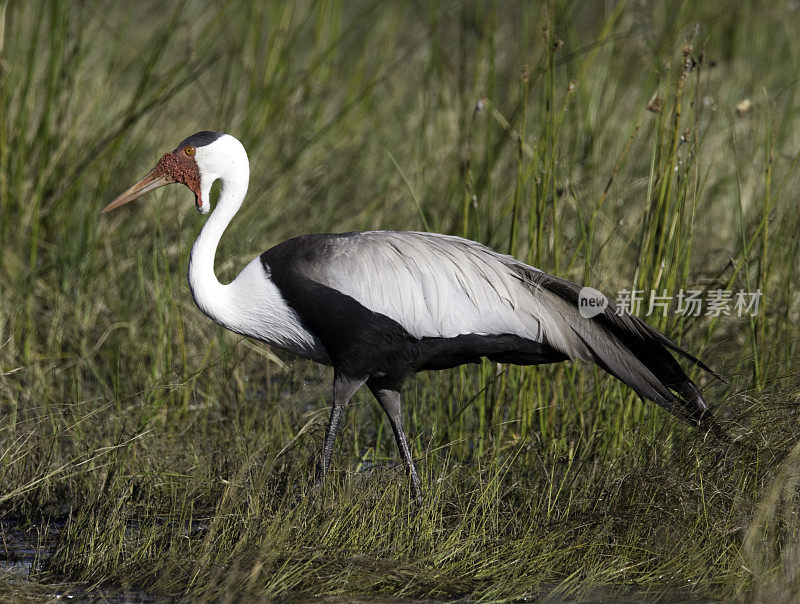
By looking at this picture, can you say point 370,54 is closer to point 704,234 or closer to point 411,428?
point 704,234

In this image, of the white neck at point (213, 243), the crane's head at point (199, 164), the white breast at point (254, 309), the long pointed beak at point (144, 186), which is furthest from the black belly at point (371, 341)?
the long pointed beak at point (144, 186)

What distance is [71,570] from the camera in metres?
3.09

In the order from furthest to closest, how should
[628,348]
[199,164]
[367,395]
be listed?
[367,395], [199,164], [628,348]

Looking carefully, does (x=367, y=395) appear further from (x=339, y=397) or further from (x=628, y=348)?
(x=628, y=348)

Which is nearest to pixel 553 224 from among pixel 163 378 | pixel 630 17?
pixel 163 378

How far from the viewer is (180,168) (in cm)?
388

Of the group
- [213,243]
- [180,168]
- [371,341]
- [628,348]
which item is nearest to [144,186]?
[180,168]

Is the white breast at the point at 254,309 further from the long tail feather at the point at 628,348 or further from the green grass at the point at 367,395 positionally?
the long tail feather at the point at 628,348

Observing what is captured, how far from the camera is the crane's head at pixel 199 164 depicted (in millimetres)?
3812

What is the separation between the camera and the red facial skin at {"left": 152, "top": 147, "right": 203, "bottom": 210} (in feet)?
12.7

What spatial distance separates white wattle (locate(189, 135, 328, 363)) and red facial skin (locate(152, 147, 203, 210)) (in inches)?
1.6

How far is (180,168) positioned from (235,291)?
0.55m

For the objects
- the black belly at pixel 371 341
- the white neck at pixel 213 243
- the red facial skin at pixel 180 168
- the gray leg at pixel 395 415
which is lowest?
the gray leg at pixel 395 415

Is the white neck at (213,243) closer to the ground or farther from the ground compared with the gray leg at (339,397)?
farther from the ground
